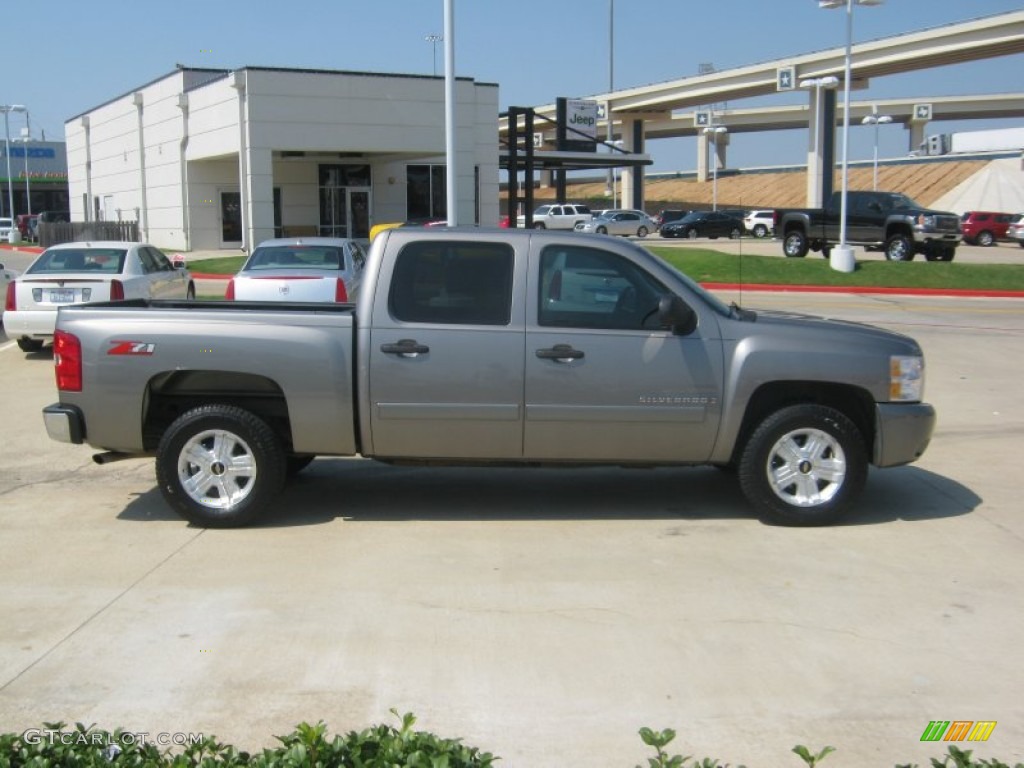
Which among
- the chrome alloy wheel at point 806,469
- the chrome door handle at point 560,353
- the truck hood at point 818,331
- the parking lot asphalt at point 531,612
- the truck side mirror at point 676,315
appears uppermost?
the truck side mirror at point 676,315

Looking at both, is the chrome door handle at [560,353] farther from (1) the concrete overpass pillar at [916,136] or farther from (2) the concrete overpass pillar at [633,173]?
(1) the concrete overpass pillar at [916,136]

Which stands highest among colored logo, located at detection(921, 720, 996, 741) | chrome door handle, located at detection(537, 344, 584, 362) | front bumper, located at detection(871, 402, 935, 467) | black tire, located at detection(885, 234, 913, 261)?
black tire, located at detection(885, 234, 913, 261)

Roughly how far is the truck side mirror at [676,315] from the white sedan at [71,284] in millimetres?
9060

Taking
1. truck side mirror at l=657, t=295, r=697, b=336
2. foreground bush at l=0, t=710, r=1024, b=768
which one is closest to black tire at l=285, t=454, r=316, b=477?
truck side mirror at l=657, t=295, r=697, b=336

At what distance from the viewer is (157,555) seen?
21.9 ft

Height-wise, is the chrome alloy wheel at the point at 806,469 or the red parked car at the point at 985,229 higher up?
the red parked car at the point at 985,229

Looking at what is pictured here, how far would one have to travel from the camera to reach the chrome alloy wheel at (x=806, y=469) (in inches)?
283

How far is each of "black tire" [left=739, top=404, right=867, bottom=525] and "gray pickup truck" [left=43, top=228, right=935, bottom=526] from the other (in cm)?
1

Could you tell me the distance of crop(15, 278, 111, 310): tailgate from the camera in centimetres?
1452

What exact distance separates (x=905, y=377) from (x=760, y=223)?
60.4 m

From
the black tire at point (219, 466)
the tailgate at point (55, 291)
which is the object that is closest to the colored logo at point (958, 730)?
the black tire at point (219, 466)

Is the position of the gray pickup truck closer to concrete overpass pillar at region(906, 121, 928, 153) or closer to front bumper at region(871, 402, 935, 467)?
front bumper at region(871, 402, 935, 467)

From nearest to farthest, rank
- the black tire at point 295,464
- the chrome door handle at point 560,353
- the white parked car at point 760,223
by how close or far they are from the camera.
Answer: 1. the chrome door handle at point 560,353
2. the black tire at point 295,464
3. the white parked car at point 760,223

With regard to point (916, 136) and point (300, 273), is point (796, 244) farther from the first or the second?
point (916, 136)
